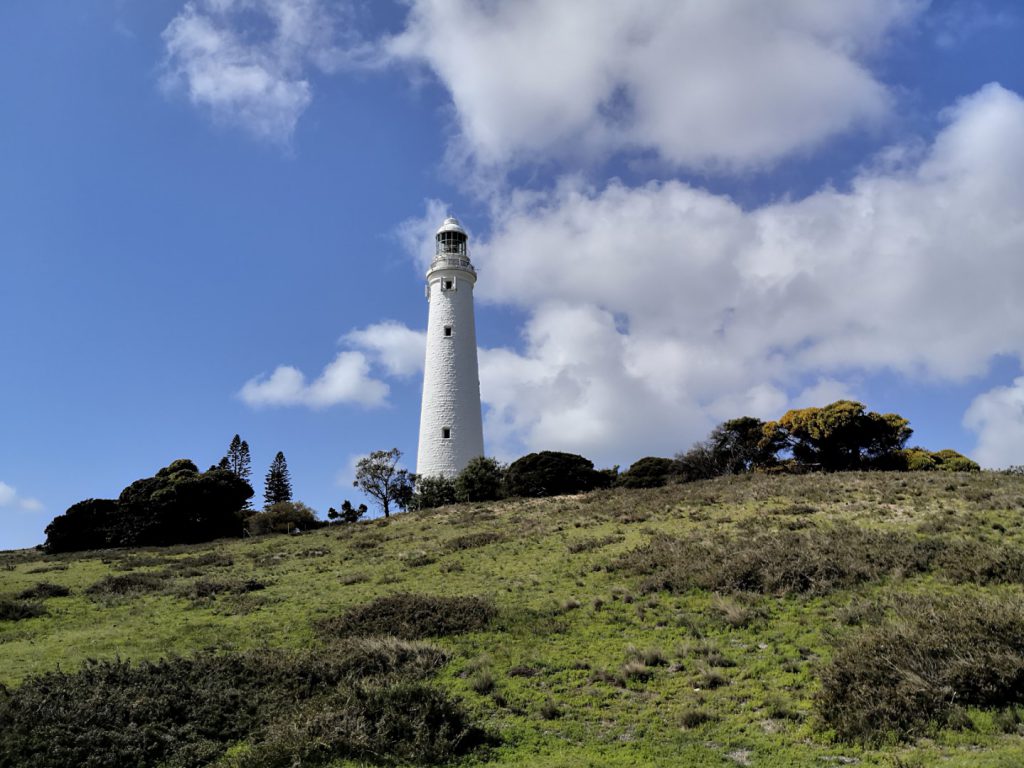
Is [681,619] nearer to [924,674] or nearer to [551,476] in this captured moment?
[924,674]

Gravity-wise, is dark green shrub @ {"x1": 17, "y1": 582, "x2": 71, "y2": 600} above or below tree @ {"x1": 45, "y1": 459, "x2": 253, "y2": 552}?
below

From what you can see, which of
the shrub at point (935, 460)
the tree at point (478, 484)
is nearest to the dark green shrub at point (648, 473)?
the tree at point (478, 484)

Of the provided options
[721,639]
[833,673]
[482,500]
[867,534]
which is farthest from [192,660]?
[482,500]

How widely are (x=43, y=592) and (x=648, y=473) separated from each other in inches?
1189

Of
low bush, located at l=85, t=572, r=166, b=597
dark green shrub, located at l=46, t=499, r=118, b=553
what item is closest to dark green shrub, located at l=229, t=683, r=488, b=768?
low bush, located at l=85, t=572, r=166, b=597

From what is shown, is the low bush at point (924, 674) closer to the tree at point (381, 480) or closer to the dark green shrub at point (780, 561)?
the dark green shrub at point (780, 561)

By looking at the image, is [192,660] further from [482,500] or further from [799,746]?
[482,500]

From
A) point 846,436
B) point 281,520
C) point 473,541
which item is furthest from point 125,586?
point 846,436

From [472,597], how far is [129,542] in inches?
1242

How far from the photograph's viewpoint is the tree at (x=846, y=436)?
3941cm

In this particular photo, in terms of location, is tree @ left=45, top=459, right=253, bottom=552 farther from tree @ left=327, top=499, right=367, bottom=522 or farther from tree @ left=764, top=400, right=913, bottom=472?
tree @ left=764, top=400, right=913, bottom=472

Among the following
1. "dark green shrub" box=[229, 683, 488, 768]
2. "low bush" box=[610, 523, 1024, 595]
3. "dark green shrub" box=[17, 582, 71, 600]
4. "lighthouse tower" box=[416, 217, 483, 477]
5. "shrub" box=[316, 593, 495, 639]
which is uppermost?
"lighthouse tower" box=[416, 217, 483, 477]

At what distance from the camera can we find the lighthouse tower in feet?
146

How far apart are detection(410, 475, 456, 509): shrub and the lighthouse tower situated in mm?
→ 847
